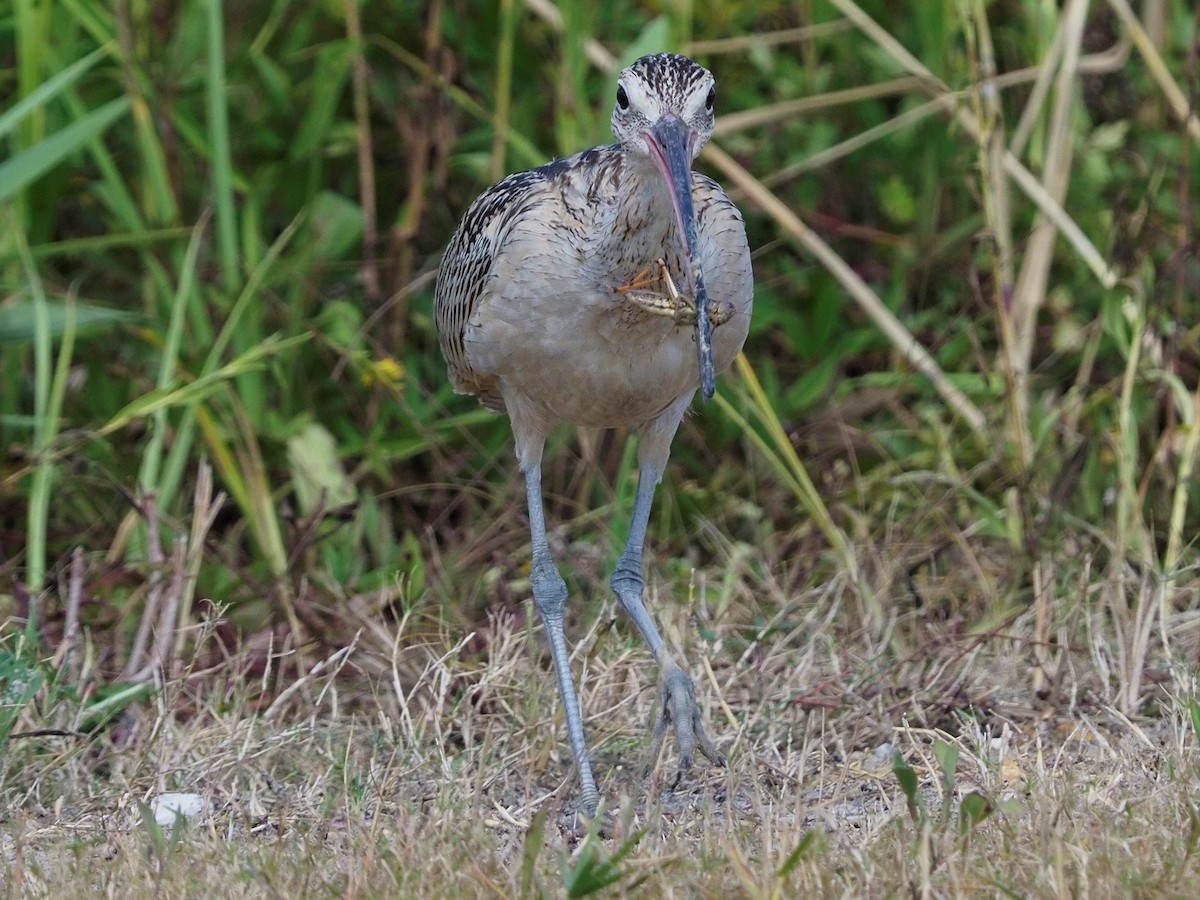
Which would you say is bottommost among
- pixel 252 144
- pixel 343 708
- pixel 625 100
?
pixel 343 708

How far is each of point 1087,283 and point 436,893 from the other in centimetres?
422

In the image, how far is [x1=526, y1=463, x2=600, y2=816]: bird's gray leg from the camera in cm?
421

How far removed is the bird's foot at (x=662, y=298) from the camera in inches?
157

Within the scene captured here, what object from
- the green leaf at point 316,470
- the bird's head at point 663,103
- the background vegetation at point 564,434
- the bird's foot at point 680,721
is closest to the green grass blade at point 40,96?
the background vegetation at point 564,434

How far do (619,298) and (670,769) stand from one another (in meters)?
1.12

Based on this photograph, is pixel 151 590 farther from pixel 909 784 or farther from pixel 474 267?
pixel 909 784

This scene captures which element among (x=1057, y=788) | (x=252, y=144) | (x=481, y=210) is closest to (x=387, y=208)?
(x=252, y=144)

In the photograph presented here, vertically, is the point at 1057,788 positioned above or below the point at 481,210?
below

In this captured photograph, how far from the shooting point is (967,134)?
639cm

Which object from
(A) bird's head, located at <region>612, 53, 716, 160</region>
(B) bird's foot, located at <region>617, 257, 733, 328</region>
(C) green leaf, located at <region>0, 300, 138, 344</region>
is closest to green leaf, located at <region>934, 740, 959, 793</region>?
(B) bird's foot, located at <region>617, 257, 733, 328</region>

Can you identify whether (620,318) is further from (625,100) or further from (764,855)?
(764,855)

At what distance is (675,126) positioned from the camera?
389 cm

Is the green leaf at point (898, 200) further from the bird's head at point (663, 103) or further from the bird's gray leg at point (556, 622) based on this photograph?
the bird's head at point (663, 103)

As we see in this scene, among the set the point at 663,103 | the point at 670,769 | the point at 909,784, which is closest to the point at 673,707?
the point at 670,769
